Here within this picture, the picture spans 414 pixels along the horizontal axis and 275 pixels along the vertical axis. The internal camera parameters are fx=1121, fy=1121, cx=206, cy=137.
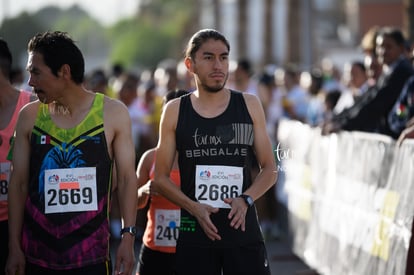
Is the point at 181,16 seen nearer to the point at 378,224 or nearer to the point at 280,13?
the point at 280,13

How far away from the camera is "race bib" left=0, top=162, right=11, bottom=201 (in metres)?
7.22

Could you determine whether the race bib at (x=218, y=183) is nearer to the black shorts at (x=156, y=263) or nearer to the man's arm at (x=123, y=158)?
the man's arm at (x=123, y=158)

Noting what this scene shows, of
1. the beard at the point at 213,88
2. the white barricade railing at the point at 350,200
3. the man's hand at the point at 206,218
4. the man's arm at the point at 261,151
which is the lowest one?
the white barricade railing at the point at 350,200

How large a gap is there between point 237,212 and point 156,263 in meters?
1.45

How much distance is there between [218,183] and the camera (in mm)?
6566

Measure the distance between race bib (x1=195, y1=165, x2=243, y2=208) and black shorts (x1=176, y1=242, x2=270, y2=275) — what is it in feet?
0.89

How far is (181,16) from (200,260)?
427ft

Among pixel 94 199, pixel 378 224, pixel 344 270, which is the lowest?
pixel 344 270

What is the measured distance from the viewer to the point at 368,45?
40.0ft

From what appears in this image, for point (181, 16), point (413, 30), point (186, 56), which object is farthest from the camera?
point (181, 16)

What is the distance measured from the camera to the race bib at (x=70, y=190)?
6320 mm

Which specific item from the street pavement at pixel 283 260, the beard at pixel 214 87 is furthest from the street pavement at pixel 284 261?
the beard at pixel 214 87

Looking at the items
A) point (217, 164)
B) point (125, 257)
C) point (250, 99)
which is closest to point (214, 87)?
point (250, 99)

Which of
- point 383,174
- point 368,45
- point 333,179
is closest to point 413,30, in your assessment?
point 368,45
